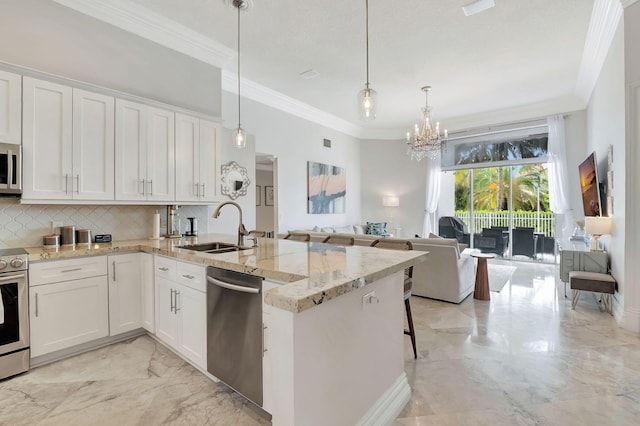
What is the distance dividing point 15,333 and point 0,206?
3.65 feet

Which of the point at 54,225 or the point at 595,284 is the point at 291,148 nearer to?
the point at 54,225

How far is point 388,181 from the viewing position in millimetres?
8266

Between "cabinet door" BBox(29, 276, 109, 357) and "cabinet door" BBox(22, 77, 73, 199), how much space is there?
0.79m

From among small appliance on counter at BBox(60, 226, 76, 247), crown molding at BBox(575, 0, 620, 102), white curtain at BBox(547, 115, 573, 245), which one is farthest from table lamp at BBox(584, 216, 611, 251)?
small appliance on counter at BBox(60, 226, 76, 247)

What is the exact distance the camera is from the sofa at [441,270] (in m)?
4.00

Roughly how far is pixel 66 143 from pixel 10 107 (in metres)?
0.41

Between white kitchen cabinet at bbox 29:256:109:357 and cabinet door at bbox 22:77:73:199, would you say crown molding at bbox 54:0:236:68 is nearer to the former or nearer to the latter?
cabinet door at bbox 22:77:73:199

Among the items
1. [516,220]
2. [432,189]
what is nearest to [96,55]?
[432,189]

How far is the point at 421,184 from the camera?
8.00 m

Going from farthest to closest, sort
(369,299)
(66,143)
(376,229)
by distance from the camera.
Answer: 1. (376,229)
2. (66,143)
3. (369,299)

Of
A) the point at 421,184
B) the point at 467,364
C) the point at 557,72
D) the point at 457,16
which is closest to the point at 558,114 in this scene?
the point at 557,72

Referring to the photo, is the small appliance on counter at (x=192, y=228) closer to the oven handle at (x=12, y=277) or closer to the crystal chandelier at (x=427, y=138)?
the oven handle at (x=12, y=277)

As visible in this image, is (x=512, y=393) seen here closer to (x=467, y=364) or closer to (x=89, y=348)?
(x=467, y=364)

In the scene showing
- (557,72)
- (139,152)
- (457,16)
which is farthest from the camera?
(557,72)
